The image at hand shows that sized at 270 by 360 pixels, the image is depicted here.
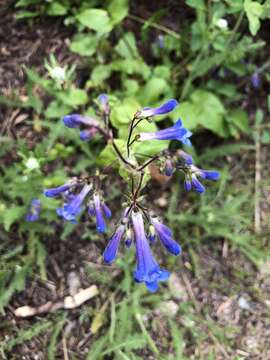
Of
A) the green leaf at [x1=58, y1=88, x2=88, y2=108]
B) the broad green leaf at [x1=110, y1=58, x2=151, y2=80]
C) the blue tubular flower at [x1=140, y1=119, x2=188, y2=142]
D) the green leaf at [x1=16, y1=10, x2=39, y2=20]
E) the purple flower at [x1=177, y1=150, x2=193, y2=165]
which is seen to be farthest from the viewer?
the green leaf at [x1=16, y1=10, x2=39, y2=20]

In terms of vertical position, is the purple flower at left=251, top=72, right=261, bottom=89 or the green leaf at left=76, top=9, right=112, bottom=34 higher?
the green leaf at left=76, top=9, right=112, bottom=34

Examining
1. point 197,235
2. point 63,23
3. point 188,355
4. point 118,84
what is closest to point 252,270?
point 197,235

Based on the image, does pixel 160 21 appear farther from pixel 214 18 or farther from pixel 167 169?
pixel 167 169

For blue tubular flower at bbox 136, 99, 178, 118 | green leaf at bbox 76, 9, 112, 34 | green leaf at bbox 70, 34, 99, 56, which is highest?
green leaf at bbox 76, 9, 112, 34

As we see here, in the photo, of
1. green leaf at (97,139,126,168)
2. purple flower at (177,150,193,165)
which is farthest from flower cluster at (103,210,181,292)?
green leaf at (97,139,126,168)

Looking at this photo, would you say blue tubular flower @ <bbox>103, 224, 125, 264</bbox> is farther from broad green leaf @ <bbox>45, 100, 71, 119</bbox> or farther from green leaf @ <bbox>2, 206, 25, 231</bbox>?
broad green leaf @ <bbox>45, 100, 71, 119</bbox>

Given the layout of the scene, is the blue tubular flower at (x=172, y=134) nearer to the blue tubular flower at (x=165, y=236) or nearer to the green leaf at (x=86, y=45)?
the blue tubular flower at (x=165, y=236)

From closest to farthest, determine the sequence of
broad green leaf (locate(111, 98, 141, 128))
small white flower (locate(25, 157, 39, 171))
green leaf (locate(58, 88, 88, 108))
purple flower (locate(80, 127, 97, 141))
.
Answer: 1. purple flower (locate(80, 127, 97, 141))
2. small white flower (locate(25, 157, 39, 171))
3. broad green leaf (locate(111, 98, 141, 128))
4. green leaf (locate(58, 88, 88, 108))
